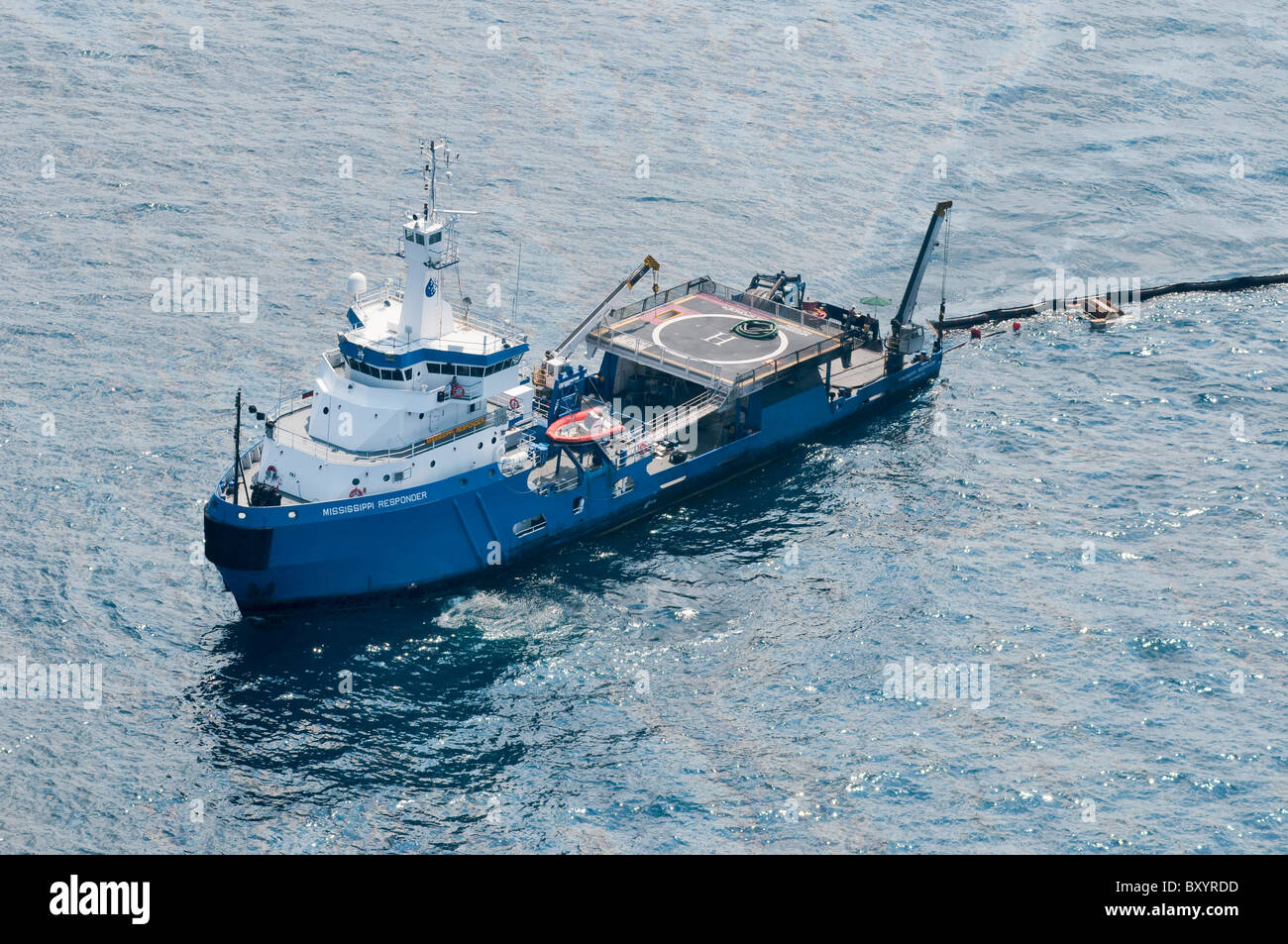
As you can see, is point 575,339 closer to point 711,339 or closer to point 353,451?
point 711,339

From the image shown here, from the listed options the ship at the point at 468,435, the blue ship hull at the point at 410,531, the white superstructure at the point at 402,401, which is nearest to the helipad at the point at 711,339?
the ship at the point at 468,435

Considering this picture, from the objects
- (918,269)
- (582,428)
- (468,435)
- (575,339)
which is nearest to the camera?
(468,435)

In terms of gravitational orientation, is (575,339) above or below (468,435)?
above

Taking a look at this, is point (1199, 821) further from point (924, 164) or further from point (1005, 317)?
point (924, 164)

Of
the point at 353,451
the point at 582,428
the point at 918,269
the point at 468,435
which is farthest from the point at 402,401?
the point at 918,269

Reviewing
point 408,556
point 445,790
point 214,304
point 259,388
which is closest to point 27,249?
point 214,304

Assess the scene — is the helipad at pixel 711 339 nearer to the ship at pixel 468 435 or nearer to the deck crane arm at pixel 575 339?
the ship at pixel 468 435
